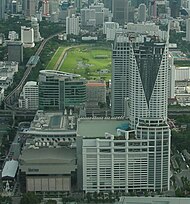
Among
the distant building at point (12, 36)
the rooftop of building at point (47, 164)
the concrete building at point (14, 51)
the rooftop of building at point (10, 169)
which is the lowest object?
the rooftop of building at point (10, 169)

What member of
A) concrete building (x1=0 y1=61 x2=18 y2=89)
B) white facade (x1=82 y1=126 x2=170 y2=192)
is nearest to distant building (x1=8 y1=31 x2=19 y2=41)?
concrete building (x1=0 y1=61 x2=18 y2=89)

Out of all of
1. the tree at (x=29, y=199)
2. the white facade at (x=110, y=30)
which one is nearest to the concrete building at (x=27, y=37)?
the white facade at (x=110, y=30)

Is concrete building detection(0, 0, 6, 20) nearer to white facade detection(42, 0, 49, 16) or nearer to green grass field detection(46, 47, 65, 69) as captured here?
white facade detection(42, 0, 49, 16)

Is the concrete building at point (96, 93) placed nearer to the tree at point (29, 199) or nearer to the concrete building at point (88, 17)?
the tree at point (29, 199)

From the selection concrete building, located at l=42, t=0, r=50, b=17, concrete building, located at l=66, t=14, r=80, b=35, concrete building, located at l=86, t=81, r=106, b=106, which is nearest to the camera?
concrete building, located at l=86, t=81, r=106, b=106

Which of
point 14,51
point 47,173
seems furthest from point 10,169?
point 14,51

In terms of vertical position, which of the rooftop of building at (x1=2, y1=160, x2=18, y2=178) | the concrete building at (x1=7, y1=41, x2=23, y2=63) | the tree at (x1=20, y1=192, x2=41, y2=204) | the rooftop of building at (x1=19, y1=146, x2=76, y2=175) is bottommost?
the tree at (x1=20, y1=192, x2=41, y2=204)

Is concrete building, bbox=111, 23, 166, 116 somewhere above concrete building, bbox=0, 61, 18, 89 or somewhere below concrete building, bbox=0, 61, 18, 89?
above
